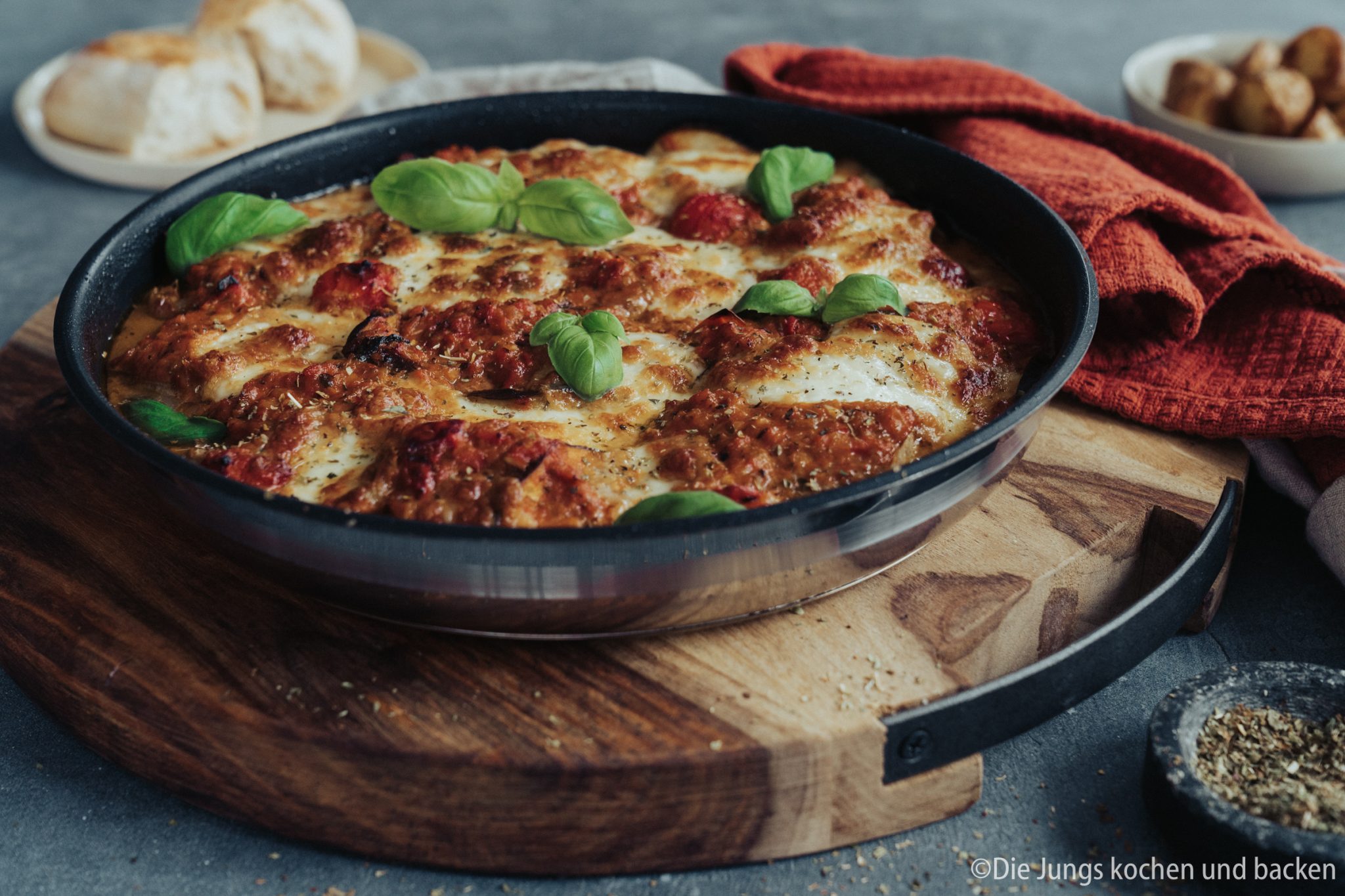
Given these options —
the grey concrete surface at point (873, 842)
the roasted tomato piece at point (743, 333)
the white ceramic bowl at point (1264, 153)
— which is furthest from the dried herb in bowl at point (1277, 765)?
the white ceramic bowl at point (1264, 153)

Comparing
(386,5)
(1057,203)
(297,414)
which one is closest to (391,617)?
(297,414)

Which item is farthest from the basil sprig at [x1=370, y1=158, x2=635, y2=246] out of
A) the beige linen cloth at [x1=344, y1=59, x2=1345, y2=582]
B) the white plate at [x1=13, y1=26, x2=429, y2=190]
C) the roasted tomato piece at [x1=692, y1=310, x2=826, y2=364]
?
the white plate at [x1=13, y1=26, x2=429, y2=190]

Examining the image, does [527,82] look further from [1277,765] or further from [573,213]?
[1277,765]

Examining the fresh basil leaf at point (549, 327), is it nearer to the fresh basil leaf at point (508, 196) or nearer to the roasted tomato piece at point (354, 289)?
the roasted tomato piece at point (354, 289)

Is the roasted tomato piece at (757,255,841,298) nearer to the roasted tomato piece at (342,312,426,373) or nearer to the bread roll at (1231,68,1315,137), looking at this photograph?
the roasted tomato piece at (342,312,426,373)

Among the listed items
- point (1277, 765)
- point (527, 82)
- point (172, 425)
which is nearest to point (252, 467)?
point (172, 425)

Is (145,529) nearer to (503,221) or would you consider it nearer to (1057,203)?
(503,221)
